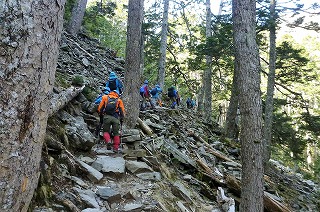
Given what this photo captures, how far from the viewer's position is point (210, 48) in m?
14.9

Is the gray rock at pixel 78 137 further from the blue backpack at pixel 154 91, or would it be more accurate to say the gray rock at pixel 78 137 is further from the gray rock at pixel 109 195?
the blue backpack at pixel 154 91

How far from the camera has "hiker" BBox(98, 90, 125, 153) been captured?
742cm

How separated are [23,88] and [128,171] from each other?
4.89 metres

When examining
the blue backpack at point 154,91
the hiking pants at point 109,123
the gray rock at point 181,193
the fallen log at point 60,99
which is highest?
the blue backpack at point 154,91

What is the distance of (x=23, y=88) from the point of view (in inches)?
71.1

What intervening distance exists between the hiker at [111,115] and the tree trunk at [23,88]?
17.6ft

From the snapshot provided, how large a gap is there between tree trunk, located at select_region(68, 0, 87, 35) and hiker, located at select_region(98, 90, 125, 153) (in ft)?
41.4

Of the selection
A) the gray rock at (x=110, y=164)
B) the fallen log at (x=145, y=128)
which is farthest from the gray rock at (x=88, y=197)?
the fallen log at (x=145, y=128)

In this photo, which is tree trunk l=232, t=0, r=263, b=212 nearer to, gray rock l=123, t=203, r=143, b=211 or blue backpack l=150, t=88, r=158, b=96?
gray rock l=123, t=203, r=143, b=211

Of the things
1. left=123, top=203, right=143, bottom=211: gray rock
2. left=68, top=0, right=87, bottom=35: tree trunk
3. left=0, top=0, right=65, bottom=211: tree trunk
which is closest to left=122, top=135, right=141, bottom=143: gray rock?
left=123, top=203, right=143, bottom=211: gray rock

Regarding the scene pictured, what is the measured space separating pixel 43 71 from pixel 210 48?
13744 mm

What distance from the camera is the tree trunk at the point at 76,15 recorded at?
18.4 meters

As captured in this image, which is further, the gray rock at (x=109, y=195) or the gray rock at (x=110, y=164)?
the gray rock at (x=110, y=164)

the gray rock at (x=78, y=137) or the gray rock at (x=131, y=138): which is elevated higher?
the gray rock at (x=78, y=137)
